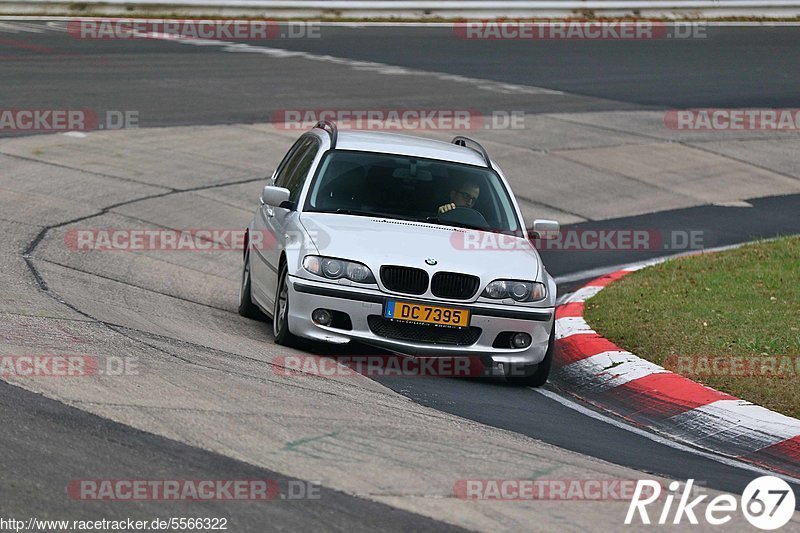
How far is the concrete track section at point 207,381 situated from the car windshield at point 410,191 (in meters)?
1.18

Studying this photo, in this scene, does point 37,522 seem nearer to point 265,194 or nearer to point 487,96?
point 265,194

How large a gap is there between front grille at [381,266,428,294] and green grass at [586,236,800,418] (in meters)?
1.82

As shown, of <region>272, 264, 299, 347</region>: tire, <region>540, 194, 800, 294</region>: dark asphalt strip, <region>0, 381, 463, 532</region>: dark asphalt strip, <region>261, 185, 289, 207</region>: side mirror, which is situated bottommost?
<region>540, 194, 800, 294</region>: dark asphalt strip

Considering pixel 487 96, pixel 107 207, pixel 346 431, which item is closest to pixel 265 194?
pixel 346 431

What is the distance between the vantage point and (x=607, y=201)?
17.4 metres

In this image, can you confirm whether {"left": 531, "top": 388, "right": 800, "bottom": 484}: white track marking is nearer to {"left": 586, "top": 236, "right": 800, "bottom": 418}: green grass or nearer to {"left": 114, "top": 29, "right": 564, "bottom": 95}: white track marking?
{"left": 586, "top": 236, "right": 800, "bottom": 418}: green grass

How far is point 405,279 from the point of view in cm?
873

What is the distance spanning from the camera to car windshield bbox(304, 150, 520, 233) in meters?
9.67

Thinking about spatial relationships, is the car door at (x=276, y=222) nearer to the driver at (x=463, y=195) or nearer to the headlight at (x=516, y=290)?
the driver at (x=463, y=195)

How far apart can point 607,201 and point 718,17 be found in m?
19.4

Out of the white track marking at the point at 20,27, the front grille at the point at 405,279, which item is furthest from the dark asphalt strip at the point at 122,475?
the white track marking at the point at 20,27

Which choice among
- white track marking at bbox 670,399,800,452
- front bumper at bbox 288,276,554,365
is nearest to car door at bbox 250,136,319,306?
front bumper at bbox 288,276,554,365

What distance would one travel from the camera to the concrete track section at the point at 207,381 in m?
5.91

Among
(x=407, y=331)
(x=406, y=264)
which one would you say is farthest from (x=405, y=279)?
(x=407, y=331)
